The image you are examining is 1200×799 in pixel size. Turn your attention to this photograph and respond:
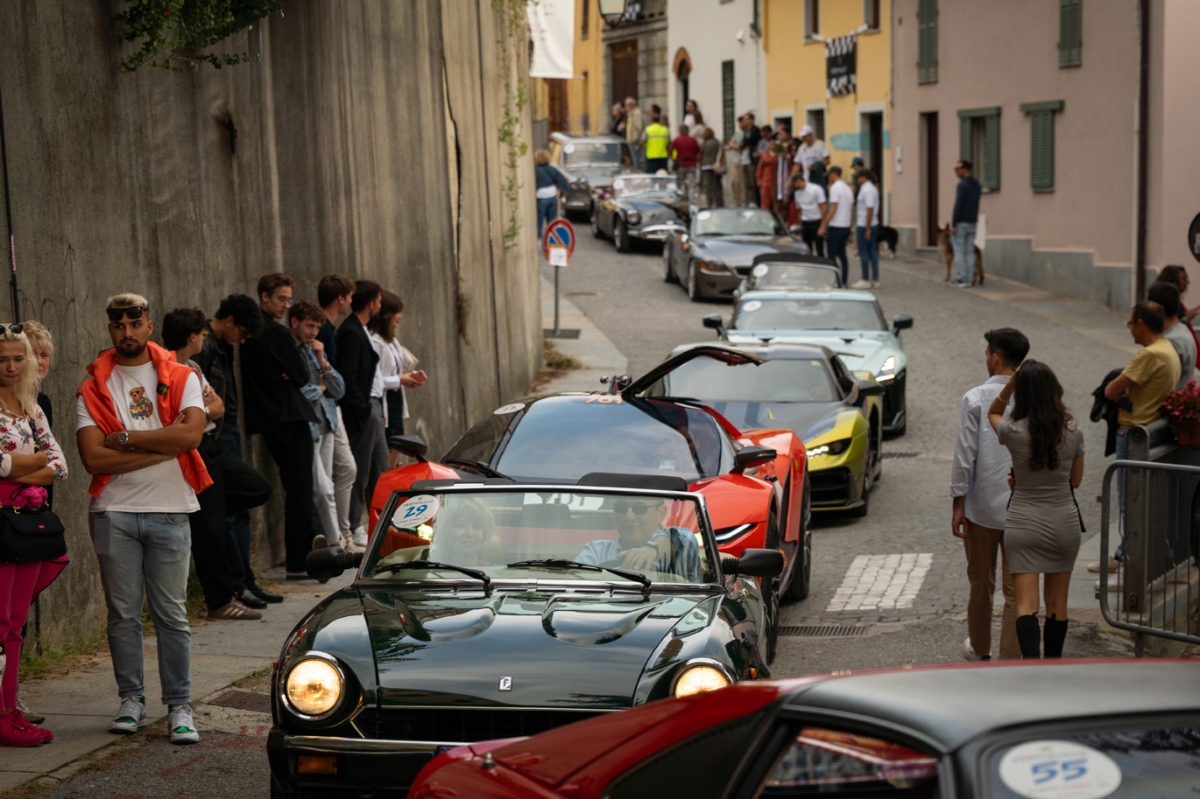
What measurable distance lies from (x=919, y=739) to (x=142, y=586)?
16.3ft

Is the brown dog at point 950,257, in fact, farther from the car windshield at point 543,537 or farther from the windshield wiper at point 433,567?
the windshield wiper at point 433,567

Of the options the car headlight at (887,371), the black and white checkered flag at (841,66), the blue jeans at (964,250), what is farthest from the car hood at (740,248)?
the black and white checkered flag at (841,66)

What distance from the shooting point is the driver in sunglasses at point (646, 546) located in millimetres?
6566

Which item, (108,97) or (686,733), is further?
(108,97)

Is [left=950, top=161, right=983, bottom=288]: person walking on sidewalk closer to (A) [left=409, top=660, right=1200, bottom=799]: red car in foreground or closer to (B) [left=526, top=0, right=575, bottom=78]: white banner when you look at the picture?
(B) [left=526, top=0, right=575, bottom=78]: white banner

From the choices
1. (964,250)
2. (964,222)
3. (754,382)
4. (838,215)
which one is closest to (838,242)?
(838,215)

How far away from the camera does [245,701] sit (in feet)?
25.6

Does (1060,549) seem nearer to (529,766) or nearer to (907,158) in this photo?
(529,766)

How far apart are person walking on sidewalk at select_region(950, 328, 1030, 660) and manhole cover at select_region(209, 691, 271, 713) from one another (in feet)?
12.0

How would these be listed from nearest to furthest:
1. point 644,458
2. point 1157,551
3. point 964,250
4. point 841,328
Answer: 1. point 1157,551
2. point 644,458
3. point 841,328
4. point 964,250

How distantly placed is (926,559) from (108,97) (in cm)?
672

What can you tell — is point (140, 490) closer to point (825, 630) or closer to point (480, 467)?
point (480, 467)

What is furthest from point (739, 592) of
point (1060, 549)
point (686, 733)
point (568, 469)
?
point (686, 733)

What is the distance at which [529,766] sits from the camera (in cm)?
365
